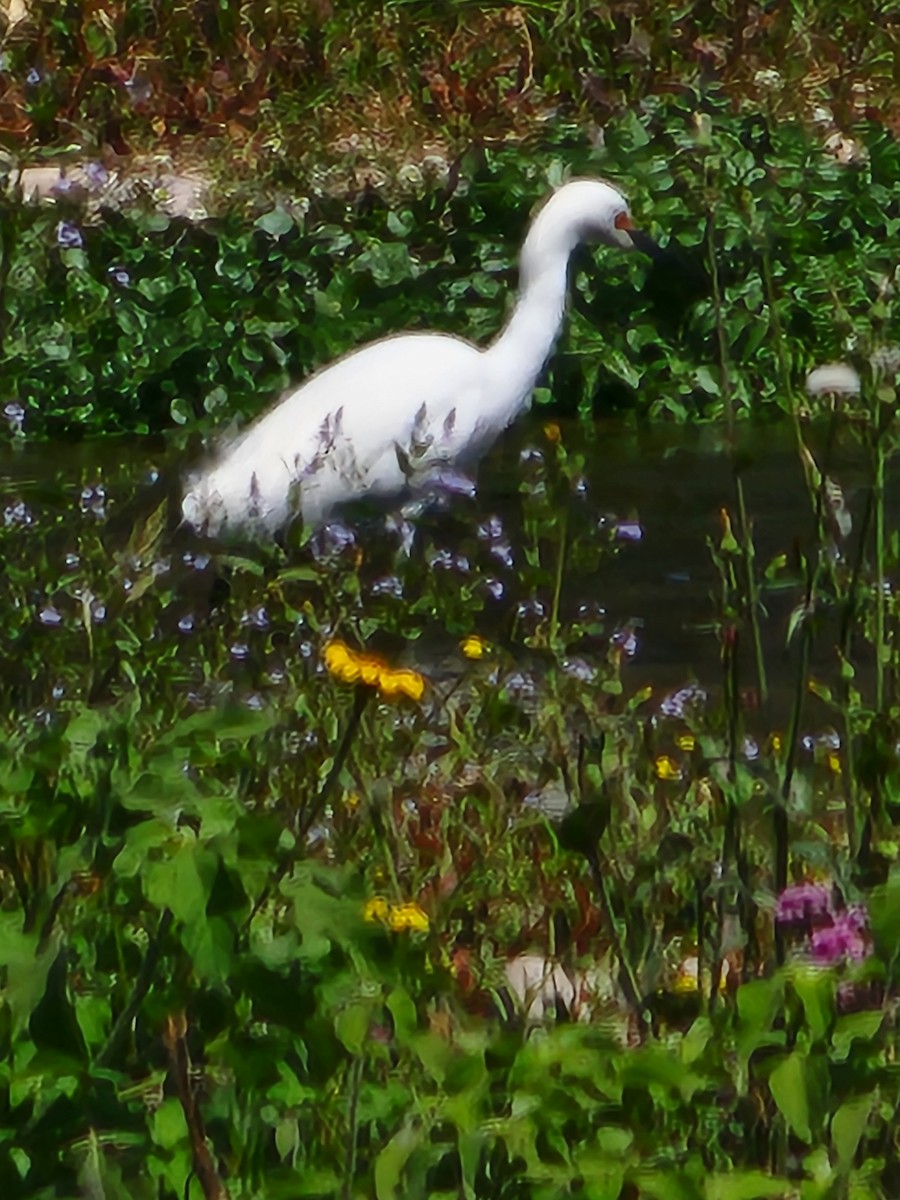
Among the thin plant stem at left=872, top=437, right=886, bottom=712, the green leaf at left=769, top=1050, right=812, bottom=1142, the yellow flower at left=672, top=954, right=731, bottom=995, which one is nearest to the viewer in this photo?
the green leaf at left=769, top=1050, right=812, bottom=1142

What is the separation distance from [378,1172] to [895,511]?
4.35 metres

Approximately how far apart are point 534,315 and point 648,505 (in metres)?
0.51

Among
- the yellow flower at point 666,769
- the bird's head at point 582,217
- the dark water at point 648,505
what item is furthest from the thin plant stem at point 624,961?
the bird's head at point 582,217

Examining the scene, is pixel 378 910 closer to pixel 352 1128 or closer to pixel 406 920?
pixel 406 920

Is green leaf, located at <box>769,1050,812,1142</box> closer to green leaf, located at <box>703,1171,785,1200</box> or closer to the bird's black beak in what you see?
green leaf, located at <box>703,1171,785,1200</box>

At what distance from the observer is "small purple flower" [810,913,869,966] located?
5.73ft

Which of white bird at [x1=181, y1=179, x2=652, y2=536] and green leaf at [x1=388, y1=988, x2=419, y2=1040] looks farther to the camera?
white bird at [x1=181, y1=179, x2=652, y2=536]

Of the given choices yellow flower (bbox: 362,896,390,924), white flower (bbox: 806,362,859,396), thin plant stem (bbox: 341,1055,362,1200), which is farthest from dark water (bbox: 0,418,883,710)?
thin plant stem (bbox: 341,1055,362,1200)

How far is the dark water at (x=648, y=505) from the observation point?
4492 millimetres

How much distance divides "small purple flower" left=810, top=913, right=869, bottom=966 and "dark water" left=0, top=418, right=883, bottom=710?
166cm

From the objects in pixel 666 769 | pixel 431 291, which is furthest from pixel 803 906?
pixel 431 291

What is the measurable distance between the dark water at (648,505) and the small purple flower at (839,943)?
5.44 ft

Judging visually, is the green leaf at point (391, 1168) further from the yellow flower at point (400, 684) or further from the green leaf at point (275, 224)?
the green leaf at point (275, 224)

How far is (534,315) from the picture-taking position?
19.1 feet
